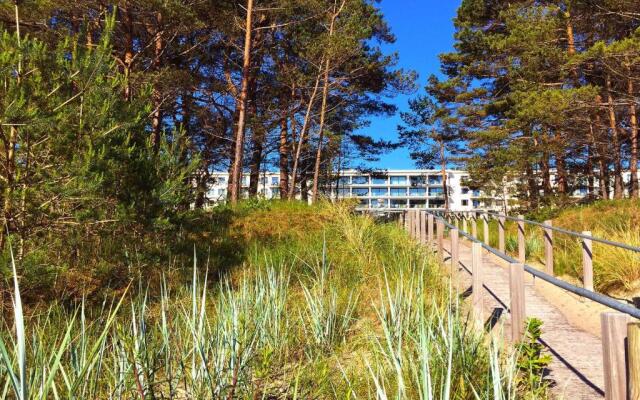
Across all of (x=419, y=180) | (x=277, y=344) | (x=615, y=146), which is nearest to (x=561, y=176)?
(x=615, y=146)

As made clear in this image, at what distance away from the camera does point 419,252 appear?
636 cm

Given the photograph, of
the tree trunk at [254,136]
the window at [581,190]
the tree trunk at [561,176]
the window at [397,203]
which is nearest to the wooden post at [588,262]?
the tree trunk at [254,136]

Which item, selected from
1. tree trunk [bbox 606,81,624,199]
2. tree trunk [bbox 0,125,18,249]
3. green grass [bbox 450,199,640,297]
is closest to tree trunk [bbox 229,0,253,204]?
green grass [bbox 450,199,640,297]

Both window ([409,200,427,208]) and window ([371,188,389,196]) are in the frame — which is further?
window ([371,188,389,196])

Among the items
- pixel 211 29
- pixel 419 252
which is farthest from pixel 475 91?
pixel 419 252

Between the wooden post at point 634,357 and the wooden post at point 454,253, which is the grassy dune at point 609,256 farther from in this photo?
the wooden post at point 634,357

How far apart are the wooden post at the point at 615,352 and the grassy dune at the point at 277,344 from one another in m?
0.34

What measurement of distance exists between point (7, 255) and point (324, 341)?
2760mm

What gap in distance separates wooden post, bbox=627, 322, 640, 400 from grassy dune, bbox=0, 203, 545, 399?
400mm

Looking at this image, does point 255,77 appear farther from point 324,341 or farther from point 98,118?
point 324,341

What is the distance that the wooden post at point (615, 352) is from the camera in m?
1.56

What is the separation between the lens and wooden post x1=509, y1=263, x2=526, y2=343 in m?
3.18

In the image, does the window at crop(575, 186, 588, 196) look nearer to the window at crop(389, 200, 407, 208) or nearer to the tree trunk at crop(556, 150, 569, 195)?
the tree trunk at crop(556, 150, 569, 195)

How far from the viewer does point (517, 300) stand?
127 inches
